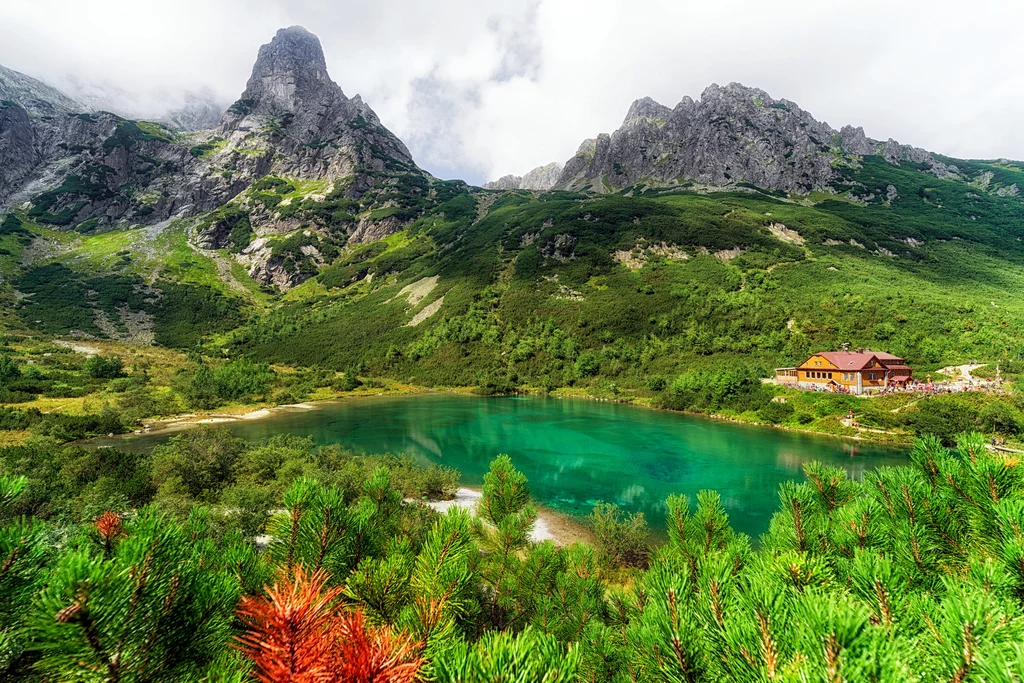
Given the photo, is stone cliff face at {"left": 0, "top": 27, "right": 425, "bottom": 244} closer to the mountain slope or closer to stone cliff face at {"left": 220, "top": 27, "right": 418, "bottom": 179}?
stone cliff face at {"left": 220, "top": 27, "right": 418, "bottom": 179}

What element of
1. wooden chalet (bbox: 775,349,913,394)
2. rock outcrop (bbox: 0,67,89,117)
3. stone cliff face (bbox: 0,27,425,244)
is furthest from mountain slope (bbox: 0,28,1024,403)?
rock outcrop (bbox: 0,67,89,117)

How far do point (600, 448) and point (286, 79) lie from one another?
720 feet

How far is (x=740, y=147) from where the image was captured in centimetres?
16112

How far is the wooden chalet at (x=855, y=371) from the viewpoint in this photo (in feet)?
144

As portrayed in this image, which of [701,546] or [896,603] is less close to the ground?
[896,603]

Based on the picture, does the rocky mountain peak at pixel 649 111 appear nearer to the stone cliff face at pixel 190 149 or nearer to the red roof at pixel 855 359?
the stone cliff face at pixel 190 149

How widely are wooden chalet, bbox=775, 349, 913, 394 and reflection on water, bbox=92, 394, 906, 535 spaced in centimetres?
1178

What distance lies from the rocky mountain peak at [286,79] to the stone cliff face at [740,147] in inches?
5362

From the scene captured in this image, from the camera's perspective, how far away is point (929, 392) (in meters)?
37.9

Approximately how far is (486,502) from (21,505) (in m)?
12.3

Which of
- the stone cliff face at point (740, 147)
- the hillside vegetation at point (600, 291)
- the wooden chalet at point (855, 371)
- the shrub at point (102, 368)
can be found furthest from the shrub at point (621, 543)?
the stone cliff face at point (740, 147)

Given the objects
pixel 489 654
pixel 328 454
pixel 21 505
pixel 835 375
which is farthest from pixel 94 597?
pixel 835 375

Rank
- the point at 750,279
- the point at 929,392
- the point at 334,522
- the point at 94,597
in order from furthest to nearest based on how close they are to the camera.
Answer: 1. the point at 750,279
2. the point at 929,392
3. the point at 334,522
4. the point at 94,597

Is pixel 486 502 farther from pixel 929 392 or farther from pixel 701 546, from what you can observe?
pixel 929 392
